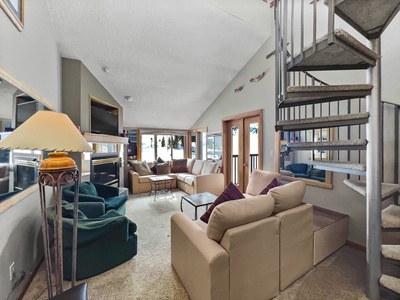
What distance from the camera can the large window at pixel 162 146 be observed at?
A: 635 centimetres

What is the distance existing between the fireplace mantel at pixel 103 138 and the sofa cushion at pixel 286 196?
326 centimetres

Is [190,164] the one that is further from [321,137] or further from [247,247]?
[247,247]

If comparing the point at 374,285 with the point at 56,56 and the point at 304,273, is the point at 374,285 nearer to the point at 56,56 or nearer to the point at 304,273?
the point at 304,273

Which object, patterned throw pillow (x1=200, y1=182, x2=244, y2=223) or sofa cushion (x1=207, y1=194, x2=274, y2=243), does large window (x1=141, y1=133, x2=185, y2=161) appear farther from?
sofa cushion (x1=207, y1=194, x2=274, y2=243)

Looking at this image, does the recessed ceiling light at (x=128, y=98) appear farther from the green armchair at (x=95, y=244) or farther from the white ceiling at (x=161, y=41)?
the green armchair at (x=95, y=244)

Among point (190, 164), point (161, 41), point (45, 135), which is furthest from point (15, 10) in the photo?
point (190, 164)

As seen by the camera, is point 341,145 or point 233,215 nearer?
point 233,215

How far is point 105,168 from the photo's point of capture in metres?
4.12

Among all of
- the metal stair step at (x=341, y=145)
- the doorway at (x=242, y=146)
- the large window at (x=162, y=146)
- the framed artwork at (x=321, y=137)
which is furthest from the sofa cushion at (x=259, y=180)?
the large window at (x=162, y=146)

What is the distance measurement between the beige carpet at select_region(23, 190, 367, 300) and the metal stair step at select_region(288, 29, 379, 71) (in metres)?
1.99

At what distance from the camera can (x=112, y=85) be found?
409 centimetres

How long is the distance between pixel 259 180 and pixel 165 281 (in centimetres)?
220

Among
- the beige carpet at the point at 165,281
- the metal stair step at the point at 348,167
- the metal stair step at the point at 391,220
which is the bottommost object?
the beige carpet at the point at 165,281

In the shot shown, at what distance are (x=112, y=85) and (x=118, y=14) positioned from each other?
1727 millimetres
